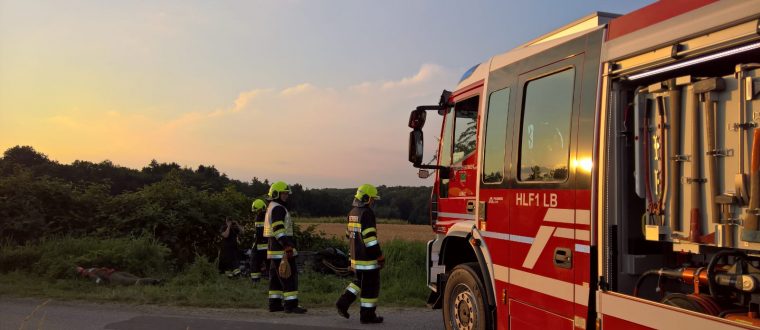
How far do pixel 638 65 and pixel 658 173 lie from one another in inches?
26.6

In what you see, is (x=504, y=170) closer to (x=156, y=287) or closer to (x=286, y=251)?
(x=286, y=251)

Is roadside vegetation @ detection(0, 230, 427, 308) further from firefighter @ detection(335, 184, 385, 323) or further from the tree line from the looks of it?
firefighter @ detection(335, 184, 385, 323)

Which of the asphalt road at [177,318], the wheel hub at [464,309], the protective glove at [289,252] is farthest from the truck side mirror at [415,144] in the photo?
the protective glove at [289,252]

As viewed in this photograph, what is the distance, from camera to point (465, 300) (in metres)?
5.58

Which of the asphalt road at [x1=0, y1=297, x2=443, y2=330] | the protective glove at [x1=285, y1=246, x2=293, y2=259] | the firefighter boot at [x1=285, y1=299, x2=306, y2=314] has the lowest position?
the asphalt road at [x1=0, y1=297, x2=443, y2=330]

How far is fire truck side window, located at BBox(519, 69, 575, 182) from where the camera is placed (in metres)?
4.23

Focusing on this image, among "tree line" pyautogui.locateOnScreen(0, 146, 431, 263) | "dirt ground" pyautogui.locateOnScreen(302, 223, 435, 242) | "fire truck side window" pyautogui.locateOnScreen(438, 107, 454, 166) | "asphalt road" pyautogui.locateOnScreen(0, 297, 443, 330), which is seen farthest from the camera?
"dirt ground" pyautogui.locateOnScreen(302, 223, 435, 242)

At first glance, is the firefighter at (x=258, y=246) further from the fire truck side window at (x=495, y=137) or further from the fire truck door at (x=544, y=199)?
the fire truck door at (x=544, y=199)

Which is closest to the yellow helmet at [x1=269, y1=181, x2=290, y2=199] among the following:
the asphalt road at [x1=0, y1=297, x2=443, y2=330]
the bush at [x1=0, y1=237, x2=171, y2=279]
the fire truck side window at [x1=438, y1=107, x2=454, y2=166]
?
the asphalt road at [x1=0, y1=297, x2=443, y2=330]

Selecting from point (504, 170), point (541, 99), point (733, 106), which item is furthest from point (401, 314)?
point (733, 106)

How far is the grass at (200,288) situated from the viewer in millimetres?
9578

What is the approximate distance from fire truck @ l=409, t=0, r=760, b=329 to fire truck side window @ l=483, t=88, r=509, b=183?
0.02 meters

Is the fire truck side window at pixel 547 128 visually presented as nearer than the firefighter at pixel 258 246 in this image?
Yes

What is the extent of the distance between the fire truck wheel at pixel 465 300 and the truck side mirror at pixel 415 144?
1.25m
